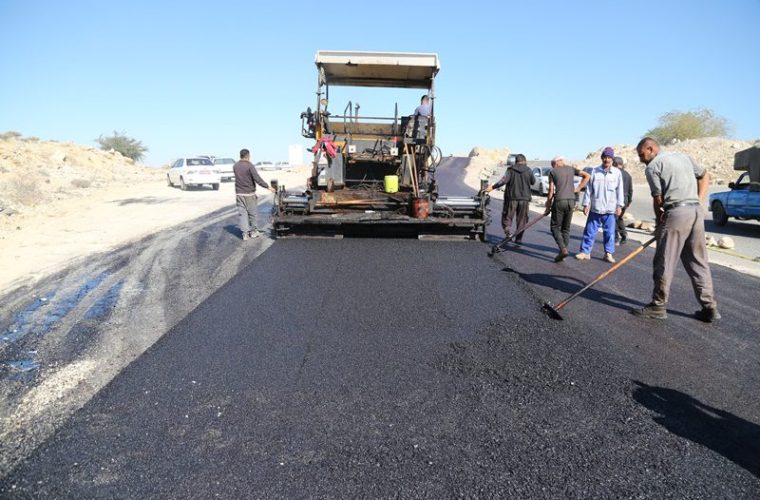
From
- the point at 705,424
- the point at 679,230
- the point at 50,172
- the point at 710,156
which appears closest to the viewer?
the point at 705,424

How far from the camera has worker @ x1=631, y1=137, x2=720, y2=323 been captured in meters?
4.61

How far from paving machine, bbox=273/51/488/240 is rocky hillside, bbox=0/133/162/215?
8.75 m

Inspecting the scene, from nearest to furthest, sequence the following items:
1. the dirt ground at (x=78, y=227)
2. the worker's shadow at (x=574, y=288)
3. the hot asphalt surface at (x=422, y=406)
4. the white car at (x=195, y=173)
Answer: the hot asphalt surface at (x=422, y=406), the worker's shadow at (x=574, y=288), the dirt ground at (x=78, y=227), the white car at (x=195, y=173)

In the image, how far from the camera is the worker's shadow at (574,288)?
5.28 metres

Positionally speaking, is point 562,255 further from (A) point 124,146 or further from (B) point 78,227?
(A) point 124,146

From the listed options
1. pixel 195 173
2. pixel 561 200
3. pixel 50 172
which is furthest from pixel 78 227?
pixel 50 172

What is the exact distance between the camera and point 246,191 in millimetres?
9469

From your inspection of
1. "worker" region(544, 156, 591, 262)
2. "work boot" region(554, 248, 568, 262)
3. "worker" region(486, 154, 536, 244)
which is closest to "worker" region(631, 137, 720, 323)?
"work boot" region(554, 248, 568, 262)

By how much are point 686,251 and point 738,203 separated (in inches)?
392

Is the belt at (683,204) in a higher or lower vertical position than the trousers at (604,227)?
higher

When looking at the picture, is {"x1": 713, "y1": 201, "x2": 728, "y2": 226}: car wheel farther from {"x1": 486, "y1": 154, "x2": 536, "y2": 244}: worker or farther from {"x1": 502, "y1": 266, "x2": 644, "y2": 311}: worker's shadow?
{"x1": 502, "y1": 266, "x2": 644, "y2": 311}: worker's shadow

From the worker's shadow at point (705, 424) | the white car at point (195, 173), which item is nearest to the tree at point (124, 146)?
the white car at point (195, 173)

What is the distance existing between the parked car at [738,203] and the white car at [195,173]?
19.4 m

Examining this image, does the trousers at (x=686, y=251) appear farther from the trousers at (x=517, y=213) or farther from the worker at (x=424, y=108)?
the worker at (x=424, y=108)
